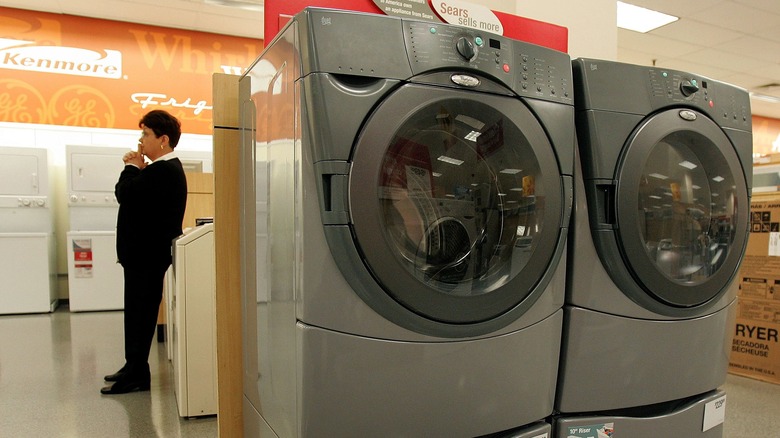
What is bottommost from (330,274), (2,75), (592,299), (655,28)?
(592,299)

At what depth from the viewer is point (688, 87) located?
1373mm

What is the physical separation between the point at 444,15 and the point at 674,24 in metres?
4.94

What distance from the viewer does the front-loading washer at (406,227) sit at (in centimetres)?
97

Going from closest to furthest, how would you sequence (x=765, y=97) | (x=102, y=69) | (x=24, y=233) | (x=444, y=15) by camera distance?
(x=444, y=15) < (x=24, y=233) < (x=102, y=69) < (x=765, y=97)

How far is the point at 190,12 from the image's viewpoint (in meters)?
5.19

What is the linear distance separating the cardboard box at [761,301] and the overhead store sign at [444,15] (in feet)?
6.86

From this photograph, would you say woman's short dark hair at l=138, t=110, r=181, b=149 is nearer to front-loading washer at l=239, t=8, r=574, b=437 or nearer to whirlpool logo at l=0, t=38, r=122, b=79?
front-loading washer at l=239, t=8, r=574, b=437

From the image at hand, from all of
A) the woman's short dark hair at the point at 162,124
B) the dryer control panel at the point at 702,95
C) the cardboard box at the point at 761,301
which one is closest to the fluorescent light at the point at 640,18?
the cardboard box at the point at 761,301

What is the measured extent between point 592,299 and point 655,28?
5383 mm

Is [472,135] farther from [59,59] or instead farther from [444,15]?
[59,59]

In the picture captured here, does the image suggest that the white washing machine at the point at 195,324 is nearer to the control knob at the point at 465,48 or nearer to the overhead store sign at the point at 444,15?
the overhead store sign at the point at 444,15

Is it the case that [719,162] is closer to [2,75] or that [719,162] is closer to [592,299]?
[592,299]

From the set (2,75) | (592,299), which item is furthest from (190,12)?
(592,299)

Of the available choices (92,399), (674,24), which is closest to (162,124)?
(92,399)
